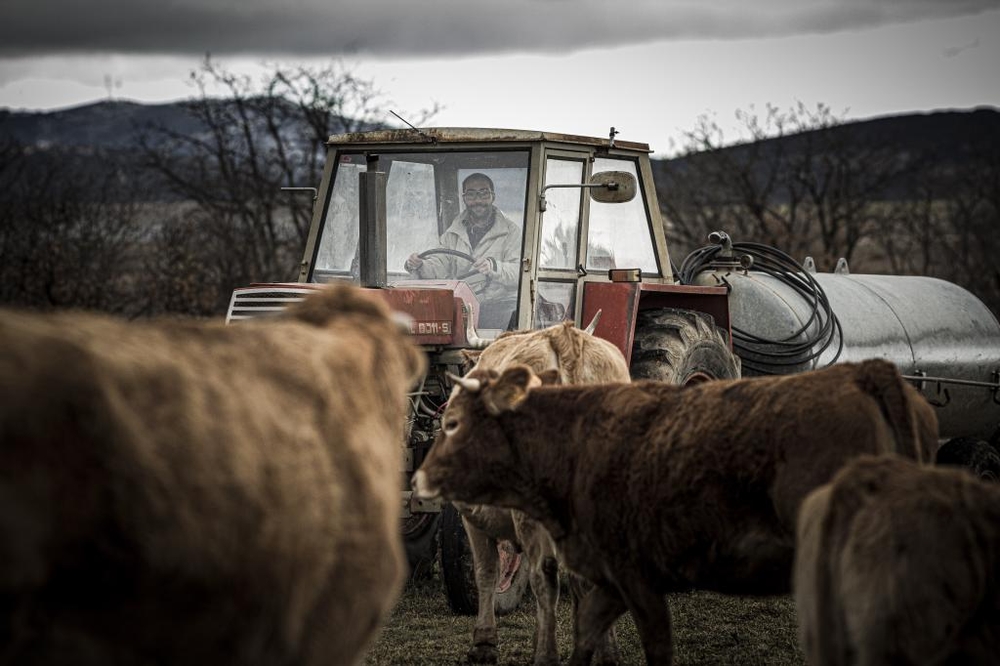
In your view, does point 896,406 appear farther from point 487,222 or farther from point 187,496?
point 487,222

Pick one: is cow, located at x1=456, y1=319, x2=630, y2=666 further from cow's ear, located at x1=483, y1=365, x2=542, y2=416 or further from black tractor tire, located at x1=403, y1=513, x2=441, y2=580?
Result: black tractor tire, located at x1=403, y1=513, x2=441, y2=580

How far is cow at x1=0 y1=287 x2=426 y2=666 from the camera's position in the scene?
2.53m

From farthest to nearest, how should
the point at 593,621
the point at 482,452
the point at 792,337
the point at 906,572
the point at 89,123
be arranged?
the point at 89,123
the point at 792,337
the point at 482,452
the point at 593,621
the point at 906,572

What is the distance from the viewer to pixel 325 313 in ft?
13.2

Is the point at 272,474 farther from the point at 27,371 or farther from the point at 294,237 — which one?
the point at 294,237

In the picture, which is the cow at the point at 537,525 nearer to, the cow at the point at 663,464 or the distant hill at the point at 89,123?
the cow at the point at 663,464

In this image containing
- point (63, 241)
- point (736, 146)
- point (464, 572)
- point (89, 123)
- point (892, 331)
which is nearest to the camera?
point (464, 572)

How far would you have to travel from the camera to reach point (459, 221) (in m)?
7.95

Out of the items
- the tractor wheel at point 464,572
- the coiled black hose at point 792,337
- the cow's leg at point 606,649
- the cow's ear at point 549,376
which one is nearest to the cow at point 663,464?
the cow's ear at point 549,376

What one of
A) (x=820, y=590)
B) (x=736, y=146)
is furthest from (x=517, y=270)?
(x=736, y=146)

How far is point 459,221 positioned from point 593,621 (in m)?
3.40

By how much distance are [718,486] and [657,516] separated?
30 cm

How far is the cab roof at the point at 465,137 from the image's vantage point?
789 cm

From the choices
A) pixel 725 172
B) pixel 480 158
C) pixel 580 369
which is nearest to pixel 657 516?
pixel 580 369
